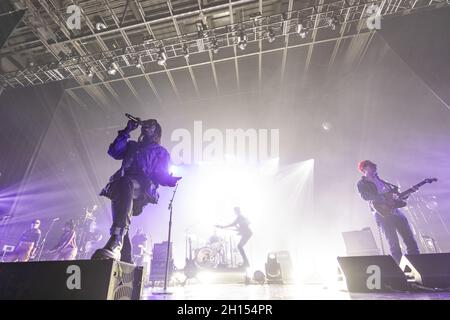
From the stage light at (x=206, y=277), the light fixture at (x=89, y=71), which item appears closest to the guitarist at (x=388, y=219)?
the stage light at (x=206, y=277)

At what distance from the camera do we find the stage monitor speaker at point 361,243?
6918 millimetres

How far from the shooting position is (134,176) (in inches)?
90.4

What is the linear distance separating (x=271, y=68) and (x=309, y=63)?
5.33 feet

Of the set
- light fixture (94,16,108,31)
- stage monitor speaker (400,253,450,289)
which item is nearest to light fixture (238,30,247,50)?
light fixture (94,16,108,31)

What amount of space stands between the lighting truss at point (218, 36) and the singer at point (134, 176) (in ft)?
20.0

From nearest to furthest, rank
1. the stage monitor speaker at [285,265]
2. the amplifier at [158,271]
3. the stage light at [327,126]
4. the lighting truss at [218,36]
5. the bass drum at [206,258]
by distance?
the amplifier at [158,271] < the lighting truss at [218,36] < the stage monitor speaker at [285,265] < the bass drum at [206,258] < the stage light at [327,126]

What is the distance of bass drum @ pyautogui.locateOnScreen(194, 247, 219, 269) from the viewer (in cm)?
794

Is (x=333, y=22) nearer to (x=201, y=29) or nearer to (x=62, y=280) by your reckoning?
(x=201, y=29)

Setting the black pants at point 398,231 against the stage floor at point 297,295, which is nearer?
the stage floor at point 297,295

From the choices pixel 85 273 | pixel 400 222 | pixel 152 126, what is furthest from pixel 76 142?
pixel 400 222

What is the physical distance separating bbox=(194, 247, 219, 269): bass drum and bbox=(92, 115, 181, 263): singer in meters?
6.19

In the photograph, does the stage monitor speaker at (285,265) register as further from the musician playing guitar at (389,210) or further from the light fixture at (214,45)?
the light fixture at (214,45)

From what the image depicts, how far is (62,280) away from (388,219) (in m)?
4.27
